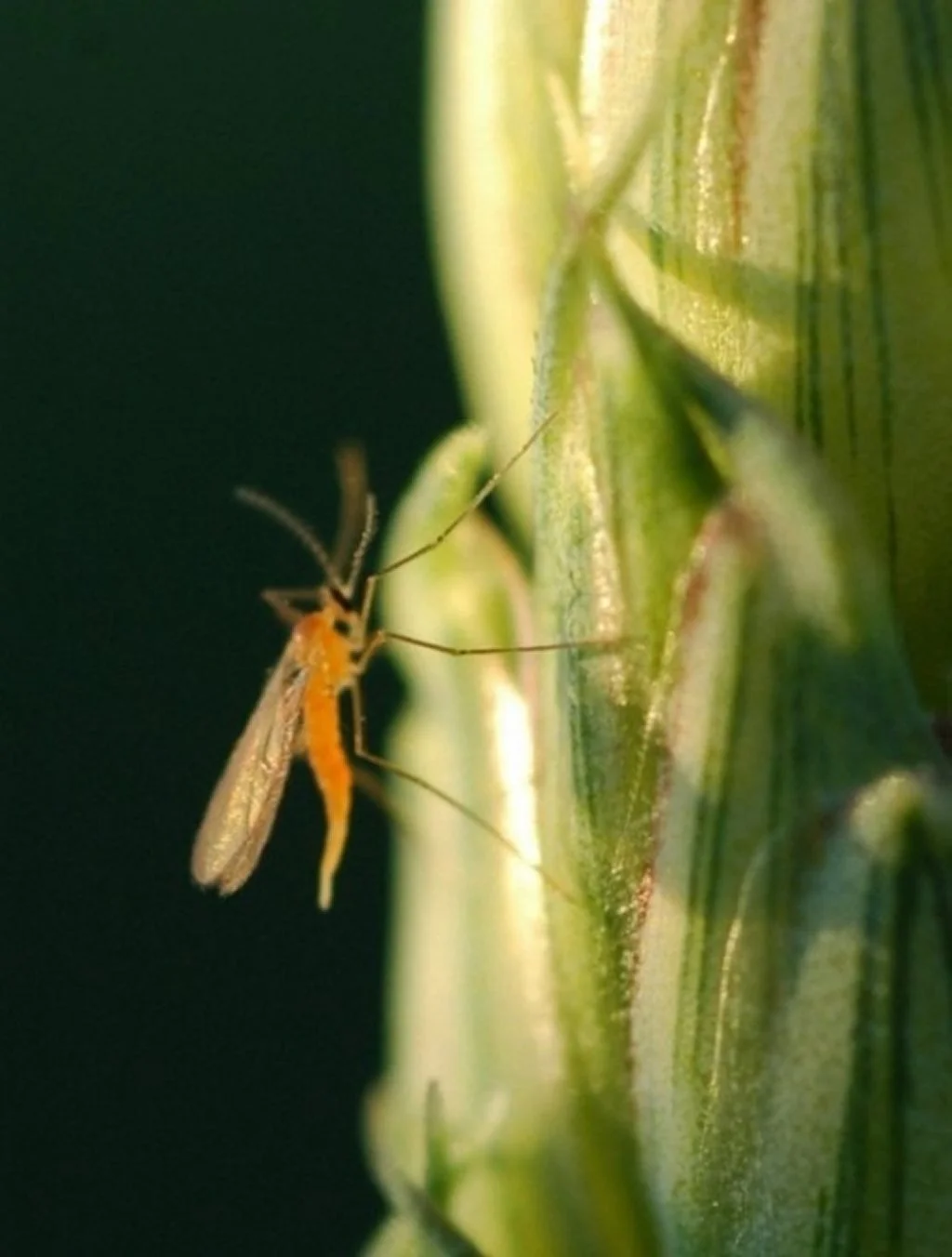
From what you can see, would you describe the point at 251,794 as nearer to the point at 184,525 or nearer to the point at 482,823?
the point at 482,823

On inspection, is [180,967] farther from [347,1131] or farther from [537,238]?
[537,238]

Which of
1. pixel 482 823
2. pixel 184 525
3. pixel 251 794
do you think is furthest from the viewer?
pixel 184 525

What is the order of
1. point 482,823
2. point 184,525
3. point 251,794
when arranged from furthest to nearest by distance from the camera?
point 184,525 < point 251,794 < point 482,823

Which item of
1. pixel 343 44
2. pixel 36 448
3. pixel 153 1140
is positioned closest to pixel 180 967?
pixel 153 1140

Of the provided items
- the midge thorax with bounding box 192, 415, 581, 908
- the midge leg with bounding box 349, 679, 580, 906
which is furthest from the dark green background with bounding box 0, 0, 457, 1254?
the midge leg with bounding box 349, 679, 580, 906

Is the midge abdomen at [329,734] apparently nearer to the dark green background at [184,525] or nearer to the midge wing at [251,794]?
the midge wing at [251,794]

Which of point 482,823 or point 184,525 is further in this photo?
Answer: point 184,525

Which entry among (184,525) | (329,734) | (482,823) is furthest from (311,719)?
(184,525)

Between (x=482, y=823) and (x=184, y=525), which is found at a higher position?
(x=184, y=525)
